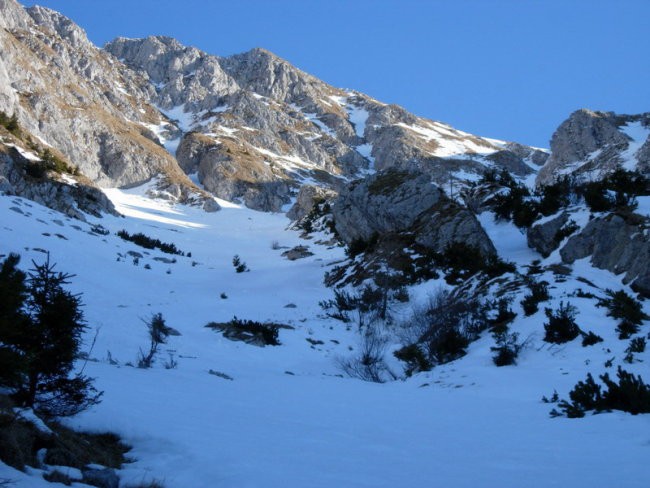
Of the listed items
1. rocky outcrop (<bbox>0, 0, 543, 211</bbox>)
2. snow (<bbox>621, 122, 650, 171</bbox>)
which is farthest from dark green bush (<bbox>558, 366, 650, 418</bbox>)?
snow (<bbox>621, 122, 650, 171</bbox>)

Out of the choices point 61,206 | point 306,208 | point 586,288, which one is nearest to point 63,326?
point 586,288

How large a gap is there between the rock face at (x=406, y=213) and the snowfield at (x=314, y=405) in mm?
3253

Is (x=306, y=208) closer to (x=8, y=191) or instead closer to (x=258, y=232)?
(x=258, y=232)

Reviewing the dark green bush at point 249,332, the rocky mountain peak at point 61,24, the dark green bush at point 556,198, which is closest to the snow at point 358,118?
the rocky mountain peak at point 61,24

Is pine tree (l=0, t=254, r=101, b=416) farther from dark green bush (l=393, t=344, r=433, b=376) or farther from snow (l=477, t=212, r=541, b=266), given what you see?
snow (l=477, t=212, r=541, b=266)

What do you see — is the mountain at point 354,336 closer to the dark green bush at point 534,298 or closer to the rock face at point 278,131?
the dark green bush at point 534,298

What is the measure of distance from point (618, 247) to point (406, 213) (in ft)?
41.0

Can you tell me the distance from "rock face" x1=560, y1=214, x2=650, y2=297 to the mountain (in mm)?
63

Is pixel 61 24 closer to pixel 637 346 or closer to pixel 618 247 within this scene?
pixel 618 247

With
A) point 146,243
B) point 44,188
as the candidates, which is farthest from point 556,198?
point 44,188

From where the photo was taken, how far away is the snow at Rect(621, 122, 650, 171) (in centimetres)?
6506

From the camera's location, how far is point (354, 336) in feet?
56.7

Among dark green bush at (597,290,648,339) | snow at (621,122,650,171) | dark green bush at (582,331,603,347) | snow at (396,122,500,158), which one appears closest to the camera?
dark green bush at (582,331,603,347)

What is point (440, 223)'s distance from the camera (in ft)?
80.6
